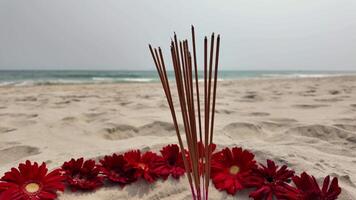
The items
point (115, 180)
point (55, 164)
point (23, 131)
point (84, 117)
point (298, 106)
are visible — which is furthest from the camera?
point (298, 106)

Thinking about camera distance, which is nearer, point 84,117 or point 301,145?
point 301,145

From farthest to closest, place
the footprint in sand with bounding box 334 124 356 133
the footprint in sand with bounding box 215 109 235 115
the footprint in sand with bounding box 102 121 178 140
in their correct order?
1. the footprint in sand with bounding box 215 109 235 115
2. the footprint in sand with bounding box 102 121 178 140
3. the footprint in sand with bounding box 334 124 356 133

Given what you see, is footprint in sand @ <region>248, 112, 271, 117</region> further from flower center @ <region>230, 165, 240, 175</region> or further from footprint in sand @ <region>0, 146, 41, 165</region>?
footprint in sand @ <region>0, 146, 41, 165</region>

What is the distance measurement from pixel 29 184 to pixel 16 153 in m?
0.82

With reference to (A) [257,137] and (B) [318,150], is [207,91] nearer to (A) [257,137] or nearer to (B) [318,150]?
(B) [318,150]

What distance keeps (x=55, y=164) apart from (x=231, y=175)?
89 cm

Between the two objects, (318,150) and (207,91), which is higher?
(207,91)

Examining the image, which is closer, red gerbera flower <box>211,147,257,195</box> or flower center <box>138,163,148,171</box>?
red gerbera flower <box>211,147,257,195</box>

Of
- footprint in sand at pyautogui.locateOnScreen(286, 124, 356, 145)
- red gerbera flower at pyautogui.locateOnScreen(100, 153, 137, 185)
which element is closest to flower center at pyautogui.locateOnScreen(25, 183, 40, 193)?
red gerbera flower at pyautogui.locateOnScreen(100, 153, 137, 185)

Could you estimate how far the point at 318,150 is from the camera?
5.58ft

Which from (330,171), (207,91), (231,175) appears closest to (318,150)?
(330,171)

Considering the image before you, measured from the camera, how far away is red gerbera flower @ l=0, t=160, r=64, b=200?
1.05 metres

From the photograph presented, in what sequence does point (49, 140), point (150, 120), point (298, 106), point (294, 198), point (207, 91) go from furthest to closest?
1. point (298, 106)
2. point (150, 120)
3. point (49, 140)
4. point (294, 198)
5. point (207, 91)

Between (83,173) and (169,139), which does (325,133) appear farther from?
(83,173)
